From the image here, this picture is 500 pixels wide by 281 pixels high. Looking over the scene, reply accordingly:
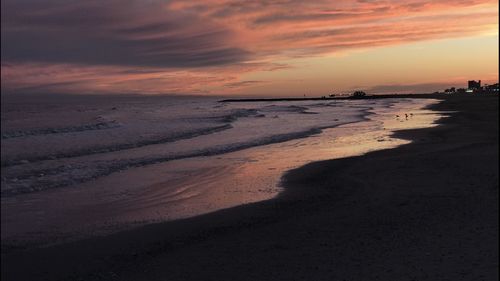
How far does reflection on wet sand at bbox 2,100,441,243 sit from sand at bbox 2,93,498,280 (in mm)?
863

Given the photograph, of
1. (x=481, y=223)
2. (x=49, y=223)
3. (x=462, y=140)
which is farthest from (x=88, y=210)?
(x=462, y=140)

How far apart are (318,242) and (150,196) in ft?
20.4

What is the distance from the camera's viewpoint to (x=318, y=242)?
24.1 ft

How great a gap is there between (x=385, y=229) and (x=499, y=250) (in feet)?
5.89

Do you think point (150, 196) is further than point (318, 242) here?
Yes

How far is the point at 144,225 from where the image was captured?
31.0 feet

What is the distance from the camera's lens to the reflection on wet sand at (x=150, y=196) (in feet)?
32.1

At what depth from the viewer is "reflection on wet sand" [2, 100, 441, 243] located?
9773 millimetres

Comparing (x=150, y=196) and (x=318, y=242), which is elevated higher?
(x=318, y=242)

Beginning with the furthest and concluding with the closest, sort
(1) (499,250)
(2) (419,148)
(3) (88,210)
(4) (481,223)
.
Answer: (2) (419,148)
(3) (88,210)
(4) (481,223)
(1) (499,250)

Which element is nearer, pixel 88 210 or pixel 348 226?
pixel 348 226

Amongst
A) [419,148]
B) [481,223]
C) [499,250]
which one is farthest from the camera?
[419,148]

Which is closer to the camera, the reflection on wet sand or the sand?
the sand

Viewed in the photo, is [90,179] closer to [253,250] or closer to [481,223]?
[253,250]
